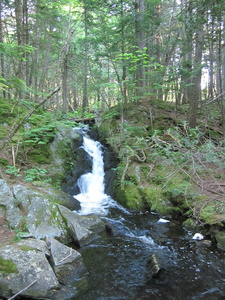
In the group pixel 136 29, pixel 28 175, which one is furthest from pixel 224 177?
pixel 136 29

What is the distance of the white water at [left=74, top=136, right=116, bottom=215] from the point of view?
27.9ft

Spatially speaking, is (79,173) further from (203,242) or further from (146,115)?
(203,242)

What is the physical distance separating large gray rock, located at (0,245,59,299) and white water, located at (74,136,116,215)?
3.50 meters

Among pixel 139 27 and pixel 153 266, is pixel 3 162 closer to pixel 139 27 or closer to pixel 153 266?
pixel 153 266

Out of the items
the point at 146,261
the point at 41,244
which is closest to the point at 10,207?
the point at 41,244

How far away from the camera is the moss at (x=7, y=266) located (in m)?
3.99

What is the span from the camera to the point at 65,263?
471cm

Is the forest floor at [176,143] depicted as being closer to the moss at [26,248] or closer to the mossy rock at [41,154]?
the mossy rock at [41,154]

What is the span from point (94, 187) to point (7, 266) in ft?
21.2

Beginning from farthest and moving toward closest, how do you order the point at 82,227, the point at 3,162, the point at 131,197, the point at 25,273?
the point at 131,197 < the point at 3,162 < the point at 82,227 < the point at 25,273

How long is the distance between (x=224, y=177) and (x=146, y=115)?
5701 mm

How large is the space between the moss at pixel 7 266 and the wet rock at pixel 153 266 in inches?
106

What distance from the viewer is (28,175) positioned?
7.65m

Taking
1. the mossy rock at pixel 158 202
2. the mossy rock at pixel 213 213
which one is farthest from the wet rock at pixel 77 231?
the mossy rock at pixel 213 213
